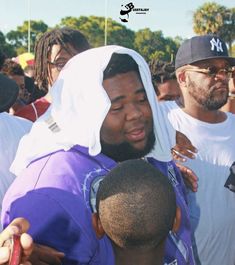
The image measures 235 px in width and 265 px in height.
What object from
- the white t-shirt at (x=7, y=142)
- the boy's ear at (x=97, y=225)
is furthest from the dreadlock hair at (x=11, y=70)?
the boy's ear at (x=97, y=225)

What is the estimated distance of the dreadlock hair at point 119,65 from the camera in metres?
1.89

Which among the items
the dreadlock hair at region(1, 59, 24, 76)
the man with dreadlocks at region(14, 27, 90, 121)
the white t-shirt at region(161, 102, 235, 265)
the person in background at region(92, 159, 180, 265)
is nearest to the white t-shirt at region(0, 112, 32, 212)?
the person in background at region(92, 159, 180, 265)

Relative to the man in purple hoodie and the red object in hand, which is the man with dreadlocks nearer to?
the man in purple hoodie

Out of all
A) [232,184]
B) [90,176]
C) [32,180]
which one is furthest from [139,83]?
[232,184]

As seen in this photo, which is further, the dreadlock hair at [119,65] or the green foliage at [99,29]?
the green foliage at [99,29]

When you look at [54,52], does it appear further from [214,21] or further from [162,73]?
[214,21]

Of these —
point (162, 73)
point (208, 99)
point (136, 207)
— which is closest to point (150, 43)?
point (162, 73)

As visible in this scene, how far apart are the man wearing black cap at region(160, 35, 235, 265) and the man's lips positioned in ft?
2.29

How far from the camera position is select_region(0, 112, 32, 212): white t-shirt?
1.91 m

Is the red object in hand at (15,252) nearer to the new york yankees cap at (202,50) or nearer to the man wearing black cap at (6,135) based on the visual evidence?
the man wearing black cap at (6,135)

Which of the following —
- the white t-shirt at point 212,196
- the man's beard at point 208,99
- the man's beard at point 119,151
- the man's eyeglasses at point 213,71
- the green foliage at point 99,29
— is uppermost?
the man's eyeglasses at point 213,71

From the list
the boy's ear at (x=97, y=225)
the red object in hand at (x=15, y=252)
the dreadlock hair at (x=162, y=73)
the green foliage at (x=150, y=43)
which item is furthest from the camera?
the green foliage at (x=150, y=43)

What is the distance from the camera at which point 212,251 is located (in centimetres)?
262

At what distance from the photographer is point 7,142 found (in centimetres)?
198
